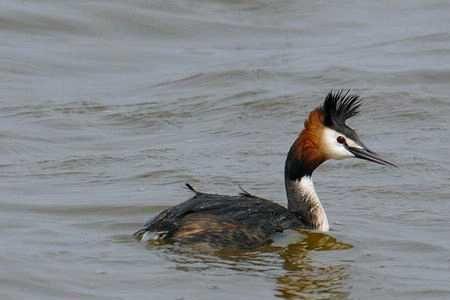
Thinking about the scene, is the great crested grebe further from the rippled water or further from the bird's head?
the rippled water

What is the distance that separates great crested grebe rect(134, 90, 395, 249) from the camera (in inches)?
349

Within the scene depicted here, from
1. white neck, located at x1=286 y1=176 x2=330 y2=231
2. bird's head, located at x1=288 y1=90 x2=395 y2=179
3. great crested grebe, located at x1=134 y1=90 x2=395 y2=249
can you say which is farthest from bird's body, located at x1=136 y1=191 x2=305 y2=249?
bird's head, located at x1=288 y1=90 x2=395 y2=179

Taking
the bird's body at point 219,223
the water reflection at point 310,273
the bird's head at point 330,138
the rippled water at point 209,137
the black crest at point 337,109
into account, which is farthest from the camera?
the bird's head at point 330,138

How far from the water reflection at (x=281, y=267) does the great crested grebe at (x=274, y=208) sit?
0.08m

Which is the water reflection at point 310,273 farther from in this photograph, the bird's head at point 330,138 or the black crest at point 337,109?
the black crest at point 337,109

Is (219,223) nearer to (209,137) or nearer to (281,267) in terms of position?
(281,267)

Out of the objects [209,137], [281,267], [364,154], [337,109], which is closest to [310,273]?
[281,267]

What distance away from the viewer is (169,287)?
8.17m

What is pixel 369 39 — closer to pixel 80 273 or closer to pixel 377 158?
pixel 377 158

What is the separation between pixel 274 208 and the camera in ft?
30.5

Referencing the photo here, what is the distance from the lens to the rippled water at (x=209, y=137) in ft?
28.0

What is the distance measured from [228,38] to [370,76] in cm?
251

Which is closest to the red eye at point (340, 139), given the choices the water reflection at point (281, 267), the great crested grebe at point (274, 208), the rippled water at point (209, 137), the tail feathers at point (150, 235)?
the great crested grebe at point (274, 208)

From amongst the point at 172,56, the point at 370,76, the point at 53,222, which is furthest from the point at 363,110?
the point at 53,222
